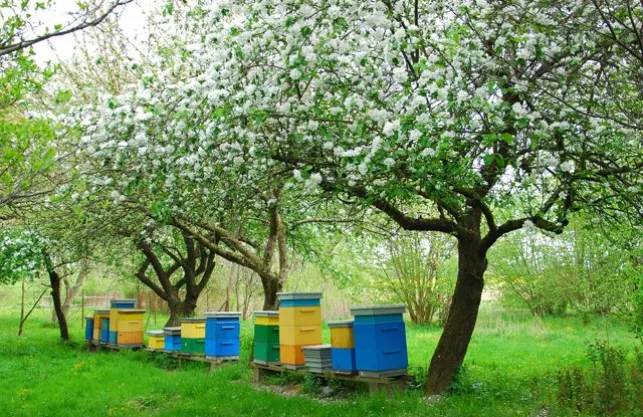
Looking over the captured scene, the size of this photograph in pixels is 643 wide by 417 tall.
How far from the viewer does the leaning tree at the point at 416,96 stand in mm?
4656

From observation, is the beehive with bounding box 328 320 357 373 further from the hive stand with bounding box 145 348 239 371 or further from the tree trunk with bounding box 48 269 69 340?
the tree trunk with bounding box 48 269 69 340

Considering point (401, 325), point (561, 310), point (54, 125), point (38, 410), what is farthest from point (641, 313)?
point (561, 310)

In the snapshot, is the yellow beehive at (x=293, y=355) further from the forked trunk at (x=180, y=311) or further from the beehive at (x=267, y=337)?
the forked trunk at (x=180, y=311)

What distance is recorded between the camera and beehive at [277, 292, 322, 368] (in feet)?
28.3

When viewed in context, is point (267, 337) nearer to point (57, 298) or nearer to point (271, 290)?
point (271, 290)

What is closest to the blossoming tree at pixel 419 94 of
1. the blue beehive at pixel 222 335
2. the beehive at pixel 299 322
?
the beehive at pixel 299 322

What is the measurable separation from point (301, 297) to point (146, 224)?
7.73ft

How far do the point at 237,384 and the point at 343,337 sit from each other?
7.73ft

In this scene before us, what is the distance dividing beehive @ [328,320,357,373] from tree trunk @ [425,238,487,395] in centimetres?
100

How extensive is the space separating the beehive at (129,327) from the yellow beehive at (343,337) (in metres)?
7.40

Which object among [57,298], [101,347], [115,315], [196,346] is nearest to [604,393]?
[196,346]

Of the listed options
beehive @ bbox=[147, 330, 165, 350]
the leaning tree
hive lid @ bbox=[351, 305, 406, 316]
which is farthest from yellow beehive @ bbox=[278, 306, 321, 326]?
beehive @ bbox=[147, 330, 165, 350]

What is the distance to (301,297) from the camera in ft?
28.4

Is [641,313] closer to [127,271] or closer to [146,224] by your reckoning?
[146,224]
